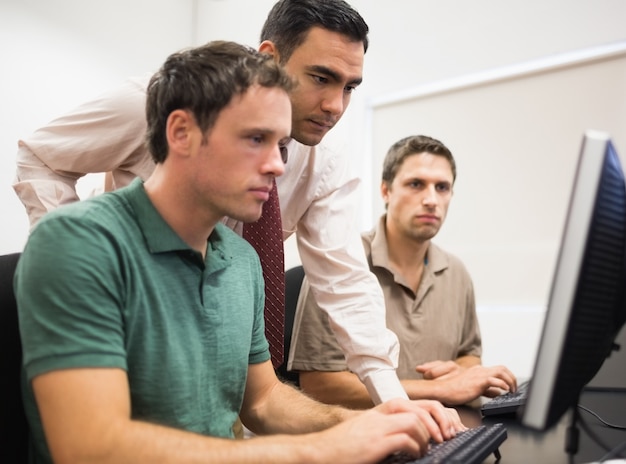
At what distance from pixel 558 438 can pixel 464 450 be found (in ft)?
1.16

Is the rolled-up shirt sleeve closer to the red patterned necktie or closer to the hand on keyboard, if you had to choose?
the red patterned necktie

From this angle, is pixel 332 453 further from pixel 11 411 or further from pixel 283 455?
pixel 11 411

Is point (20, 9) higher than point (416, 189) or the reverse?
higher

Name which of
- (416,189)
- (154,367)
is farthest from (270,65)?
(416,189)

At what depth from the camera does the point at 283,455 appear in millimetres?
677

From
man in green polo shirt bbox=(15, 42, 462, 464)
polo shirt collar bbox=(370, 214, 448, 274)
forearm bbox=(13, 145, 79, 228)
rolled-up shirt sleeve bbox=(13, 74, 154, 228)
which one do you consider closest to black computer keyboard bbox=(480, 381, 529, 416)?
man in green polo shirt bbox=(15, 42, 462, 464)

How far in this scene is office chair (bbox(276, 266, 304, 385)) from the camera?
1.60m

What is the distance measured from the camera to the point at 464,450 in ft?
2.46

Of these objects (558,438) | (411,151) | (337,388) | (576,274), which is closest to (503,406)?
(558,438)

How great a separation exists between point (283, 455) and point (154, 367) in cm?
22

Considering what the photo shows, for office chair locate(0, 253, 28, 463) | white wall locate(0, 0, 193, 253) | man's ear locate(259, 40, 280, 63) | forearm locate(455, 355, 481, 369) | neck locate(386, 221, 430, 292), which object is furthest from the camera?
white wall locate(0, 0, 193, 253)

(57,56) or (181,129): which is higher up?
(57,56)

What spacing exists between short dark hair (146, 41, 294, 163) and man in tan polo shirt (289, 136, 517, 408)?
76 cm

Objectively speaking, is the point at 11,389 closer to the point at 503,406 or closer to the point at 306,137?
the point at 306,137
